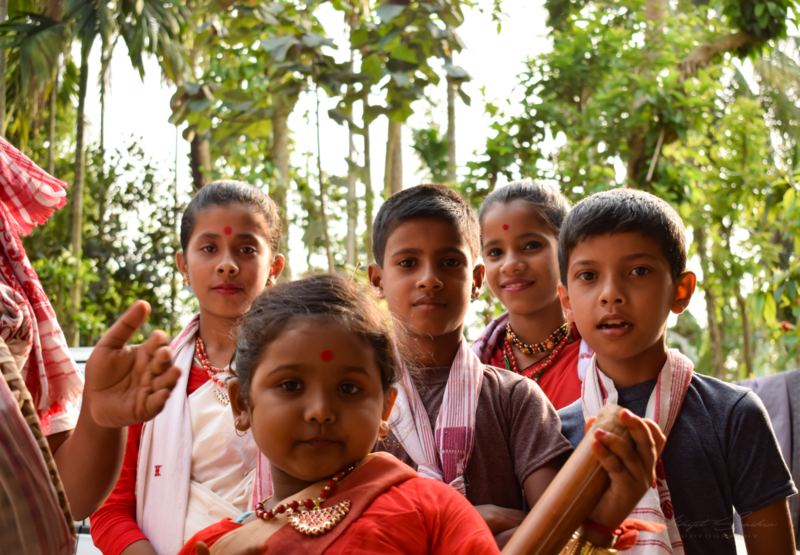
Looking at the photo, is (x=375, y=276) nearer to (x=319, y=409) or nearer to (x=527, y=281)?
(x=527, y=281)

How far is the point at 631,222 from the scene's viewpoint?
1890 mm

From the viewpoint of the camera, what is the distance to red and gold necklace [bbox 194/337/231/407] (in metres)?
2.10

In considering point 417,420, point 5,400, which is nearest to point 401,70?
point 417,420

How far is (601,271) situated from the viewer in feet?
6.17

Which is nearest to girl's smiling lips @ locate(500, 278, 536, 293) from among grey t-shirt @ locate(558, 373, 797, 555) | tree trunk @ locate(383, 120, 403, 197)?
grey t-shirt @ locate(558, 373, 797, 555)

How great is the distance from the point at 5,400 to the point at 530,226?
1808 millimetres

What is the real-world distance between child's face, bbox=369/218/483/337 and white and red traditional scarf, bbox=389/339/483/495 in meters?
0.13

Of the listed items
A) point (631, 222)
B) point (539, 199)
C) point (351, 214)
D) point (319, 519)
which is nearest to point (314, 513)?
point (319, 519)

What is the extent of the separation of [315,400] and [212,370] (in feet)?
2.93

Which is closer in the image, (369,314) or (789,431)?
(369,314)

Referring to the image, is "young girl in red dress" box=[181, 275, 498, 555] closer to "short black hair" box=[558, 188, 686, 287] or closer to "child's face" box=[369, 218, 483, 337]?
"child's face" box=[369, 218, 483, 337]

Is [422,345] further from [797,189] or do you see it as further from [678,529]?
[797,189]

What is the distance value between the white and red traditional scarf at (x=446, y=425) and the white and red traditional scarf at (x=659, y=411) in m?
0.33

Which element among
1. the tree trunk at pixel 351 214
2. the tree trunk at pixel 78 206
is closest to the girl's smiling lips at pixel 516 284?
the tree trunk at pixel 351 214
